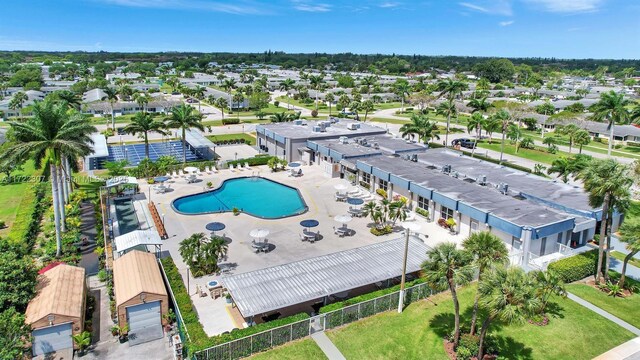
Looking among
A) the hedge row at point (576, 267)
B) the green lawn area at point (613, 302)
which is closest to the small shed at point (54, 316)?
the hedge row at point (576, 267)

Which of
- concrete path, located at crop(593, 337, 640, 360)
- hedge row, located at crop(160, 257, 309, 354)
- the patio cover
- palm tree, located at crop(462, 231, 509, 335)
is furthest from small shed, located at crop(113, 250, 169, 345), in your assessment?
concrete path, located at crop(593, 337, 640, 360)

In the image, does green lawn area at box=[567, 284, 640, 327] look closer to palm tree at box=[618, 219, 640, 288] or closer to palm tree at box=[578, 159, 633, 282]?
palm tree at box=[618, 219, 640, 288]

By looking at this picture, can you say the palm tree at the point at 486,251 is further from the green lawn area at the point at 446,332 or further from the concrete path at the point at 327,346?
the concrete path at the point at 327,346

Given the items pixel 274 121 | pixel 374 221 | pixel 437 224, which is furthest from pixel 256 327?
pixel 274 121

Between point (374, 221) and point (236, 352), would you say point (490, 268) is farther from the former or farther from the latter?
point (374, 221)

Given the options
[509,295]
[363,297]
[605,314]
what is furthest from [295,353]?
[605,314]

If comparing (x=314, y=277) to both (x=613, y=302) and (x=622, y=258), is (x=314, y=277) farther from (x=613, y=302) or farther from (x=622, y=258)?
(x=622, y=258)
